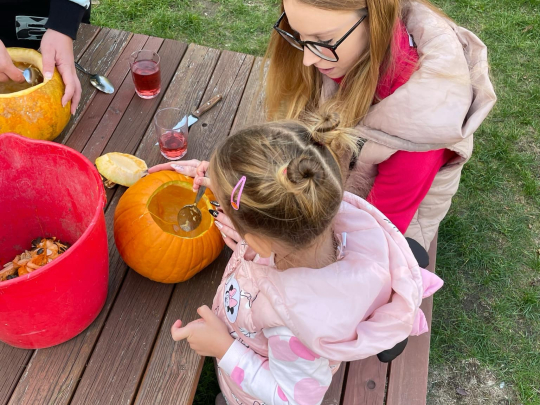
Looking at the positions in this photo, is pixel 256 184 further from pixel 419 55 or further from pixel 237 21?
pixel 237 21

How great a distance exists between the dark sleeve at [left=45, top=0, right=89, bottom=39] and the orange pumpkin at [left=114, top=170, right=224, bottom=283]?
791mm

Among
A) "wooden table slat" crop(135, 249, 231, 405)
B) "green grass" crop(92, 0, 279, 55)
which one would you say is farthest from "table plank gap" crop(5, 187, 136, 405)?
"green grass" crop(92, 0, 279, 55)

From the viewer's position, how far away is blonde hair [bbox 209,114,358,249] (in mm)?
931

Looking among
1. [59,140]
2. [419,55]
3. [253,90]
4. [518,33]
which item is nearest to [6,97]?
[59,140]

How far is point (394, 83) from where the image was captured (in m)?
1.47

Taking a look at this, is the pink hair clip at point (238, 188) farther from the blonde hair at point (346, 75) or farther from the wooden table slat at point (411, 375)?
the wooden table slat at point (411, 375)

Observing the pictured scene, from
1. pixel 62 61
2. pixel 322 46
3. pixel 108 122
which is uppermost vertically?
pixel 322 46

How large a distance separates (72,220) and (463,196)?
215 centimetres

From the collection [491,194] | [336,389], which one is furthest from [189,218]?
[491,194]

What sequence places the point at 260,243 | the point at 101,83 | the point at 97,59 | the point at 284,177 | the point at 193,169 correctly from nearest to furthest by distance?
the point at 284,177, the point at 260,243, the point at 193,169, the point at 101,83, the point at 97,59

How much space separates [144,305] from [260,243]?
53 centimetres

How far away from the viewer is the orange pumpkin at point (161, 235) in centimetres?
135

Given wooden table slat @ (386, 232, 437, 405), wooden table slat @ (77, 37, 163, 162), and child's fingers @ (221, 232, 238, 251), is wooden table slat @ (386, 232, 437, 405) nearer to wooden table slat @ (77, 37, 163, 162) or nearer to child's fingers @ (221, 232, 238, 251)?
child's fingers @ (221, 232, 238, 251)

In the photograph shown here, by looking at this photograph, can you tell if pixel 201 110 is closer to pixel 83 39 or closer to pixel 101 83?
pixel 101 83
